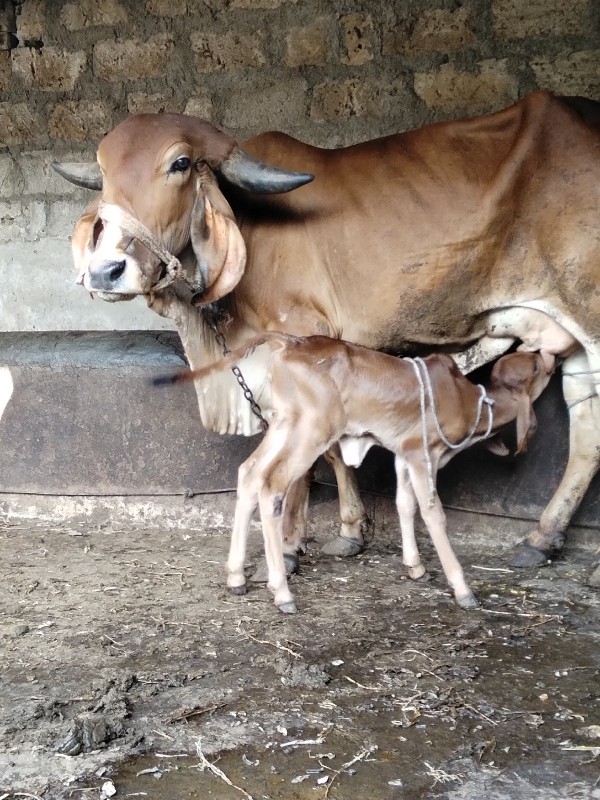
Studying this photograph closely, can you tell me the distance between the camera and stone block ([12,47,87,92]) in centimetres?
624

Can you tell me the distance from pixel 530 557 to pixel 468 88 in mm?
2639

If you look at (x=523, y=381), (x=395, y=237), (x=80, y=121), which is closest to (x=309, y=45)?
(x=80, y=121)

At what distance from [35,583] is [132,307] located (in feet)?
8.21

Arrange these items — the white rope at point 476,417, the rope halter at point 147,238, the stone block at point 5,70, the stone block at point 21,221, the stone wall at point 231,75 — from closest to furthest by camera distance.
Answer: the rope halter at point 147,238
the white rope at point 476,417
the stone wall at point 231,75
the stone block at point 5,70
the stone block at point 21,221

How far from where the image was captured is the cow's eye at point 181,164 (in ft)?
12.7

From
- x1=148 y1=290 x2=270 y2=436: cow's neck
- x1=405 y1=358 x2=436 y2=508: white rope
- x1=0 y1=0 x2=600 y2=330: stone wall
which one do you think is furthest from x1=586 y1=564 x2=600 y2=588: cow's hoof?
x1=0 y1=0 x2=600 y2=330: stone wall

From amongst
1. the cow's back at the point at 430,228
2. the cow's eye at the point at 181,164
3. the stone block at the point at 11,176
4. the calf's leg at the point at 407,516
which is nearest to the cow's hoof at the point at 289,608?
the calf's leg at the point at 407,516

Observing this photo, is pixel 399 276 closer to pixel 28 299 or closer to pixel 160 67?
pixel 160 67

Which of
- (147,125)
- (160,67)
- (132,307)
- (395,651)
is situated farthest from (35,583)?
(160,67)

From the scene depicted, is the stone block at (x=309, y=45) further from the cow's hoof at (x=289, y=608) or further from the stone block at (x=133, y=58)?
the cow's hoof at (x=289, y=608)

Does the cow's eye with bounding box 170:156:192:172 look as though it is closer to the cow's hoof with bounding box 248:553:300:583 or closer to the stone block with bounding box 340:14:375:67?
the cow's hoof with bounding box 248:553:300:583

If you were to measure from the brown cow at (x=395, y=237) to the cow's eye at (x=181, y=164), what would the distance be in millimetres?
62

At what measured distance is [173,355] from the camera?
4.96 meters

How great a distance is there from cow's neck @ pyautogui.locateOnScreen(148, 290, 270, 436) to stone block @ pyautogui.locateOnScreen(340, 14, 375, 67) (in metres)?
2.16
